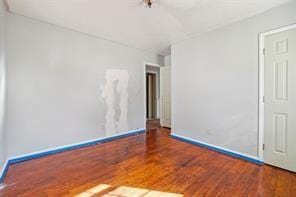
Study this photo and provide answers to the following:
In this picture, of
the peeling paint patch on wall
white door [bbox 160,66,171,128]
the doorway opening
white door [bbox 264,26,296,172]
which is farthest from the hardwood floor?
the doorway opening

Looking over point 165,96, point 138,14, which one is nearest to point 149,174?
point 138,14

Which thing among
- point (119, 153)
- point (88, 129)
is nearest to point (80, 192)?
point (119, 153)

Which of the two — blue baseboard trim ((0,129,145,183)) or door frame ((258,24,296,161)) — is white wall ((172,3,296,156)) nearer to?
door frame ((258,24,296,161))

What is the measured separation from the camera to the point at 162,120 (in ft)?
18.1

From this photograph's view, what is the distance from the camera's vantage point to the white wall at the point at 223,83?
2.64m

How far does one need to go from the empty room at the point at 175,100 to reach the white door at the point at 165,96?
3.33ft

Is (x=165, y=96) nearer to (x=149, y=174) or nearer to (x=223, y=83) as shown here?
(x=223, y=83)

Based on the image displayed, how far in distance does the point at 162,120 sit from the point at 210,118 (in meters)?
2.32

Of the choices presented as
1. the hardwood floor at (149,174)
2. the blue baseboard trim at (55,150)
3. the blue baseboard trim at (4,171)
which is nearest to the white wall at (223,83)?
the hardwood floor at (149,174)

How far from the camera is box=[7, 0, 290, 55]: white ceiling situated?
2.59 meters

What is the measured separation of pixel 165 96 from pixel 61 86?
3173mm

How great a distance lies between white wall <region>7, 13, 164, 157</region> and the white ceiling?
0.91 ft

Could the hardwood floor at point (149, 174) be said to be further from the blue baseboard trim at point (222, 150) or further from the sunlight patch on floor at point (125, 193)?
the blue baseboard trim at point (222, 150)

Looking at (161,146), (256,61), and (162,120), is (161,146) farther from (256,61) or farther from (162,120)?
(256,61)
